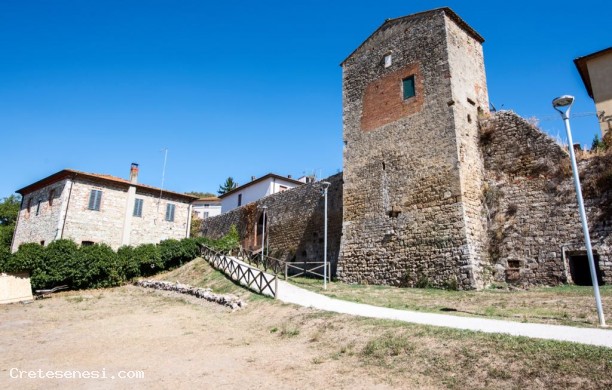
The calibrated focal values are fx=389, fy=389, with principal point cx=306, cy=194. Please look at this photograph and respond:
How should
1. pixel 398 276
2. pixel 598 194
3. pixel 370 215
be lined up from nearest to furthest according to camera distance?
pixel 598 194
pixel 398 276
pixel 370 215

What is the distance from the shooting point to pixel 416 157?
15953mm

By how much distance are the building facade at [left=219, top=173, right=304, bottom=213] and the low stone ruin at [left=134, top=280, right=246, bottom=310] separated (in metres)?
18.5

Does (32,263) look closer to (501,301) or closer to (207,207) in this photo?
(501,301)

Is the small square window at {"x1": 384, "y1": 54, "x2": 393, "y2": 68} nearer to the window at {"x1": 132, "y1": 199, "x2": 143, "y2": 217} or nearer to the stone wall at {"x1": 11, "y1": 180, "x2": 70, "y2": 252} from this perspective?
the window at {"x1": 132, "y1": 199, "x2": 143, "y2": 217}

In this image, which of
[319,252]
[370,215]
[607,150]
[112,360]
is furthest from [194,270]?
[607,150]

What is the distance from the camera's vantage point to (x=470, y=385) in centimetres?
518

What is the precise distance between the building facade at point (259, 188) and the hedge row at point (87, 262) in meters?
15.2

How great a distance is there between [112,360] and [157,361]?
1.11m

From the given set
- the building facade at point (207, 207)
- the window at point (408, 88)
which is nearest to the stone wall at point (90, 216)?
the window at point (408, 88)

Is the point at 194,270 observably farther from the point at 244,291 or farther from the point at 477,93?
the point at 477,93

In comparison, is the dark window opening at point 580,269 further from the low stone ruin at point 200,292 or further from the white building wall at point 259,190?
the white building wall at point 259,190

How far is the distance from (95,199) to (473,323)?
25023 millimetres

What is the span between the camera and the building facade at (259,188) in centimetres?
3875

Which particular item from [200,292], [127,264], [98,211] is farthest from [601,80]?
[98,211]
